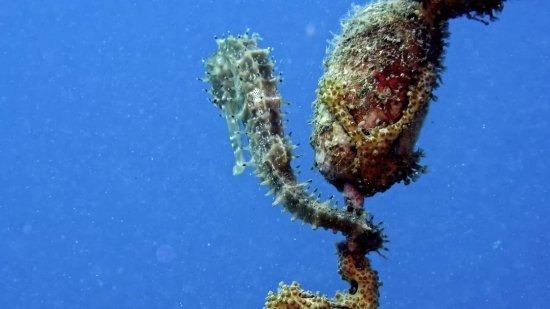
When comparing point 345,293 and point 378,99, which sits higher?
point 378,99

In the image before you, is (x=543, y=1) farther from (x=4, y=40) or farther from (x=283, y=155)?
(x=4, y=40)

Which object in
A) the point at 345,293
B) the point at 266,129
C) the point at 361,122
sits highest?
the point at 266,129

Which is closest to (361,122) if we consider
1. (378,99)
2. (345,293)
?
(378,99)

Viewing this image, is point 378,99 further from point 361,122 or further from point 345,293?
point 345,293

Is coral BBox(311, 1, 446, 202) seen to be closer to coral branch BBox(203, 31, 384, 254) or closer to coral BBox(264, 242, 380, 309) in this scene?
coral branch BBox(203, 31, 384, 254)

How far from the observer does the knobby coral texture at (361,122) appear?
328cm

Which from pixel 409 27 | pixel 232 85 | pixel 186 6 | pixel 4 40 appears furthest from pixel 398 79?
pixel 186 6

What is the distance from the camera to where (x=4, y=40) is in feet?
175

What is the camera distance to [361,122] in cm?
332

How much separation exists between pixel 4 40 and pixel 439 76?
5897 centimetres

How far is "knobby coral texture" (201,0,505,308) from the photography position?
328 centimetres

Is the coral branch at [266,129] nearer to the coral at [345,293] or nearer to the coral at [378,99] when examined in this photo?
the coral at [345,293]

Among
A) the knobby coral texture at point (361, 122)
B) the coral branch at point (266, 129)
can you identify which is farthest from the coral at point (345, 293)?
the coral branch at point (266, 129)

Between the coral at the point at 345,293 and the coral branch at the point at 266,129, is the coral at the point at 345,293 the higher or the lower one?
the lower one
